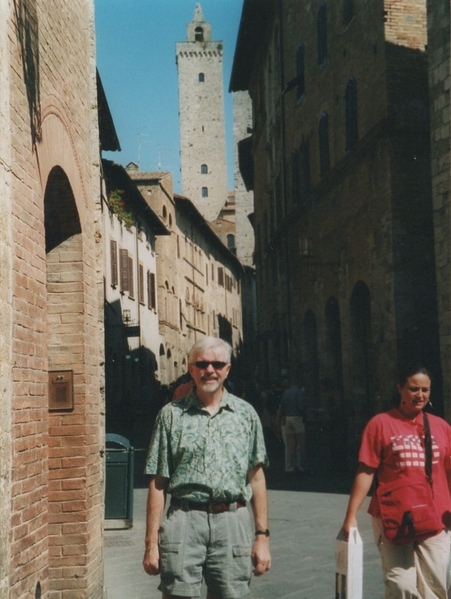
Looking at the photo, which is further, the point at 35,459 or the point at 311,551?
the point at 311,551

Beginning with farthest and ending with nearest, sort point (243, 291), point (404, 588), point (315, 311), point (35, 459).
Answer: point (243, 291) < point (315, 311) < point (35, 459) < point (404, 588)

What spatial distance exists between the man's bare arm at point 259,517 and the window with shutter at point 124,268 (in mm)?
26661

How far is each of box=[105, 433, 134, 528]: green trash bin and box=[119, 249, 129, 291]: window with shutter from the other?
21166mm

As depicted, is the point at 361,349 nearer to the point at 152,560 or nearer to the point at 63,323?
the point at 63,323

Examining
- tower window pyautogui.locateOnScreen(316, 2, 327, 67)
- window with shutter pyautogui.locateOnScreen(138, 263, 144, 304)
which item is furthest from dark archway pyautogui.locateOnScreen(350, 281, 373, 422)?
window with shutter pyautogui.locateOnScreen(138, 263, 144, 304)

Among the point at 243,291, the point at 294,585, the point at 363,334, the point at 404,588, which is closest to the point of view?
the point at 404,588

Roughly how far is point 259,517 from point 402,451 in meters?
0.83

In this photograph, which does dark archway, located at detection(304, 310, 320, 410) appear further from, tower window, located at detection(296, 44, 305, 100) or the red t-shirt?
the red t-shirt

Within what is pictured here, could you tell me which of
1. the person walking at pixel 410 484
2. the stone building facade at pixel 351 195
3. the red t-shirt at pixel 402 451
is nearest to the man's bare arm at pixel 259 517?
the person walking at pixel 410 484

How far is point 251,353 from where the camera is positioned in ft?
212

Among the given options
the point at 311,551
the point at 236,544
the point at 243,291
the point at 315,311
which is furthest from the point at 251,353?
the point at 236,544

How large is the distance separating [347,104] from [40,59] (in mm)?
15046

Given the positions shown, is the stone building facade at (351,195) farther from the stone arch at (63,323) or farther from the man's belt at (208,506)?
the man's belt at (208,506)

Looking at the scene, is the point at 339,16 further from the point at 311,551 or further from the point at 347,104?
the point at 311,551
